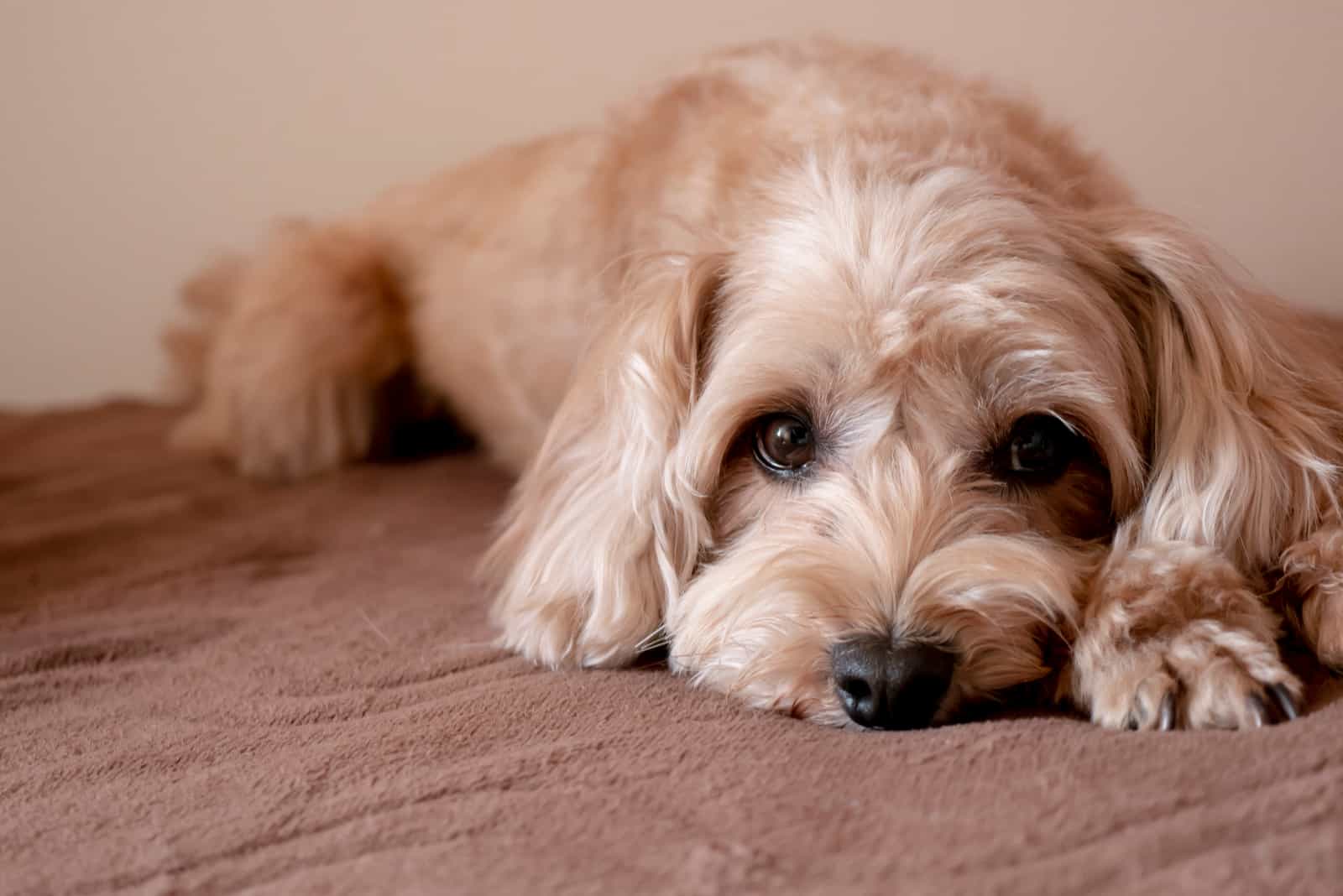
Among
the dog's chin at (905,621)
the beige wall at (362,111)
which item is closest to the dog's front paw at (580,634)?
the dog's chin at (905,621)

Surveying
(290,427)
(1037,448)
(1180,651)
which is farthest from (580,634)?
(290,427)

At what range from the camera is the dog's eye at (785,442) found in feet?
6.40

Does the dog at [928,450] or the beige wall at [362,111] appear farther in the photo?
the beige wall at [362,111]

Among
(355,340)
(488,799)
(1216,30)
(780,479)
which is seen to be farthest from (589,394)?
(1216,30)

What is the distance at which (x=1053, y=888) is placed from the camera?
1136 millimetres

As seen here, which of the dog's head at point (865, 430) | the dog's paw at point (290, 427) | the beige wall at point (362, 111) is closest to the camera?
the dog's head at point (865, 430)

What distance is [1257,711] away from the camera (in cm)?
144

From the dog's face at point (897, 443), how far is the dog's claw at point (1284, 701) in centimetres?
28

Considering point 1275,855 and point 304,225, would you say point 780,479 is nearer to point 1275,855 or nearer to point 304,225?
point 1275,855

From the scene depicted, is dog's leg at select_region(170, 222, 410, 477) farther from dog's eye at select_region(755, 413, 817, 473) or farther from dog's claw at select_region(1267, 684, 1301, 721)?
dog's claw at select_region(1267, 684, 1301, 721)

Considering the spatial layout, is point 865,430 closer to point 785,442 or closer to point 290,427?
point 785,442

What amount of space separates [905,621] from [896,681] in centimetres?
8

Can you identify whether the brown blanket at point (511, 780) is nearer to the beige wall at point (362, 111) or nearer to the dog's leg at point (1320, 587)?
the dog's leg at point (1320, 587)

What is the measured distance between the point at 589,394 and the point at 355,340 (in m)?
1.56
